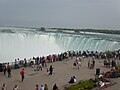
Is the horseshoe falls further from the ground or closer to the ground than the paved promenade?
closer to the ground

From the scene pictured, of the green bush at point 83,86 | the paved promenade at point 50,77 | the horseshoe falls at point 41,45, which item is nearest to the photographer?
the green bush at point 83,86

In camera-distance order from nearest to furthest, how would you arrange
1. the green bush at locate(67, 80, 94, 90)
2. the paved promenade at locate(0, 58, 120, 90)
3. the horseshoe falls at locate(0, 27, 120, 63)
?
the green bush at locate(67, 80, 94, 90), the paved promenade at locate(0, 58, 120, 90), the horseshoe falls at locate(0, 27, 120, 63)

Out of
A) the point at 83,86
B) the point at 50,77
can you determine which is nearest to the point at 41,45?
the point at 50,77

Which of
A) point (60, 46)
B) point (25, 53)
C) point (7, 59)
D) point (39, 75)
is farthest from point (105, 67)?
point (60, 46)

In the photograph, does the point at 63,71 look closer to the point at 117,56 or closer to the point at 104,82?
the point at 104,82

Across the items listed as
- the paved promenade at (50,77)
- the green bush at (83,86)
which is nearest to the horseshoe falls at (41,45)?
the paved promenade at (50,77)

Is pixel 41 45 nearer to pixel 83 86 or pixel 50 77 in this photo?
pixel 50 77

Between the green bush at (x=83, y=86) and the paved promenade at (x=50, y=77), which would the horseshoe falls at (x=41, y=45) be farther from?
the green bush at (x=83, y=86)

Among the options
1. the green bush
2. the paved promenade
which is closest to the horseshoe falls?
the paved promenade

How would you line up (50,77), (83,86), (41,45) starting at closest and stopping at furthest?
(83,86), (50,77), (41,45)

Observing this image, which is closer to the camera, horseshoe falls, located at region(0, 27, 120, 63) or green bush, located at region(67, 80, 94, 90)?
green bush, located at region(67, 80, 94, 90)

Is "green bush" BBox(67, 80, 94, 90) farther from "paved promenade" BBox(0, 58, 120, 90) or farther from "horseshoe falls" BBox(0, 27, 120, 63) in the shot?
"horseshoe falls" BBox(0, 27, 120, 63)
